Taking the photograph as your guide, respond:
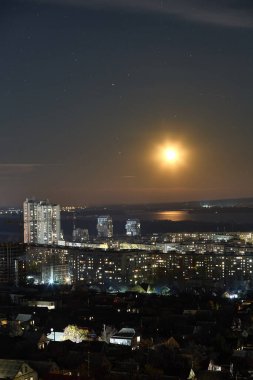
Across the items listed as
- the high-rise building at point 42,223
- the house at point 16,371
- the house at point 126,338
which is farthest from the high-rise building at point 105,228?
the house at point 16,371

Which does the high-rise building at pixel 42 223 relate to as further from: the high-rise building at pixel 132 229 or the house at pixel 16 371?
the house at pixel 16 371

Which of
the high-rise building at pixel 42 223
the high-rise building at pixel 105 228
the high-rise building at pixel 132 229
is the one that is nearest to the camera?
the high-rise building at pixel 42 223

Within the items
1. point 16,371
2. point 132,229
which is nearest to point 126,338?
point 16,371

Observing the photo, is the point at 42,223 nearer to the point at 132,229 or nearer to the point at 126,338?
the point at 132,229

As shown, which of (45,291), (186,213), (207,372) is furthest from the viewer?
(186,213)

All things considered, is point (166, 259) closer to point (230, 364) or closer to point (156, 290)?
point (156, 290)

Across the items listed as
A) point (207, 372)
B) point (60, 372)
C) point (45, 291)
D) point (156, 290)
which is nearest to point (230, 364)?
point (207, 372)
